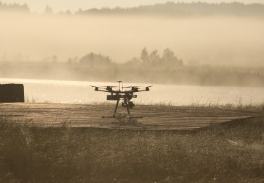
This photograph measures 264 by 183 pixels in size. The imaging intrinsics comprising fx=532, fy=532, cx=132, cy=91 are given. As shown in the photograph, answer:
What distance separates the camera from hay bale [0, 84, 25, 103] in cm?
2634

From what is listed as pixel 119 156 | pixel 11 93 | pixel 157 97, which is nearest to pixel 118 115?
pixel 119 156

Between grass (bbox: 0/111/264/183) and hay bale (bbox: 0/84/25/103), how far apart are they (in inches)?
353

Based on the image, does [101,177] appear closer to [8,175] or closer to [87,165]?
[87,165]

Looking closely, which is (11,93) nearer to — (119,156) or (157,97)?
(119,156)

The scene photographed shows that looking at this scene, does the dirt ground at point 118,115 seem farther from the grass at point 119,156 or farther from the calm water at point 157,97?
the calm water at point 157,97

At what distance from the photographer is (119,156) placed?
14.3m

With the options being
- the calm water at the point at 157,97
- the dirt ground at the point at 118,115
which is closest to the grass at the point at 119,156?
the dirt ground at the point at 118,115

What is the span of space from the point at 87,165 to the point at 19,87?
14.2 metres

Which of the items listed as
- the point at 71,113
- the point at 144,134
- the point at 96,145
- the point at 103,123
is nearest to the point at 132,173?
the point at 96,145

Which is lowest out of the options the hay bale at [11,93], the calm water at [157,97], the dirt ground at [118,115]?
the calm water at [157,97]

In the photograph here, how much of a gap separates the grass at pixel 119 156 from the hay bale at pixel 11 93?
8972 millimetres

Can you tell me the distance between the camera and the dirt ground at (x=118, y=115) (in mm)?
17875

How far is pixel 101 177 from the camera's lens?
518 inches

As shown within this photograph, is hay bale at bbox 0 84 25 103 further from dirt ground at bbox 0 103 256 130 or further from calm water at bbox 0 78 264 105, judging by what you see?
Result: calm water at bbox 0 78 264 105
